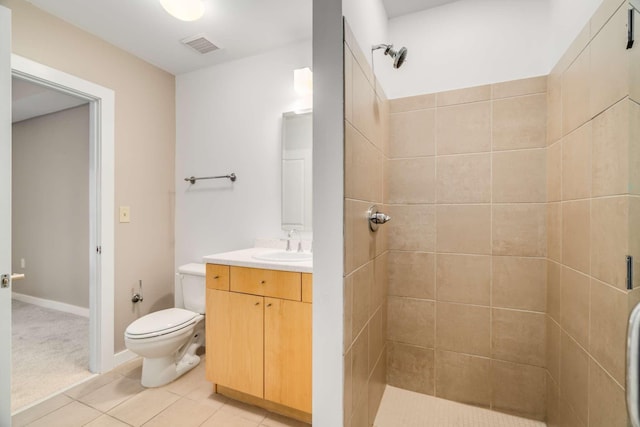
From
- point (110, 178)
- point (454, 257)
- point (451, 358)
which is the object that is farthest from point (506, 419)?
point (110, 178)

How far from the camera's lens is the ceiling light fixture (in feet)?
4.79

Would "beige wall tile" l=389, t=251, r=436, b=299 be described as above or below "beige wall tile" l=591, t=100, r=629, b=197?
below

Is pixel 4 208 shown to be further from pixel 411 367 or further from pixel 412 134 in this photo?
pixel 411 367

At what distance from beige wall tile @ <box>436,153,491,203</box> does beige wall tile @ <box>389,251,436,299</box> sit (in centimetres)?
39

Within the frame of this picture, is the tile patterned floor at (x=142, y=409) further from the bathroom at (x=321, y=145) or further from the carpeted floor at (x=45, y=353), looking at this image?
the bathroom at (x=321, y=145)

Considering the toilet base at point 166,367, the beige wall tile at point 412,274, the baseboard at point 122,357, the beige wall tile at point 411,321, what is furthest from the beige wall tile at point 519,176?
the baseboard at point 122,357

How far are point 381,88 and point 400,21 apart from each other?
1.88 ft

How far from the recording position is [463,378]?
163 centimetres

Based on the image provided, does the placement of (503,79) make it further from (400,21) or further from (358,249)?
(358,249)

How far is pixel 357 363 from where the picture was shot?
1226mm

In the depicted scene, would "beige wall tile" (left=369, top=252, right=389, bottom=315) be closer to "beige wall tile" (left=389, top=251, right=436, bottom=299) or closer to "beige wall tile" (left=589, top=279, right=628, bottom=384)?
"beige wall tile" (left=389, top=251, right=436, bottom=299)

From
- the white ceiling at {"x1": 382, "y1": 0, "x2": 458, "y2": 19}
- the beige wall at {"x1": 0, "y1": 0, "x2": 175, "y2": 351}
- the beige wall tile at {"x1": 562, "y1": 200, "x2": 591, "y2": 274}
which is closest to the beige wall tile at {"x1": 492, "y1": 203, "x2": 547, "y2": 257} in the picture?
the beige wall tile at {"x1": 562, "y1": 200, "x2": 591, "y2": 274}

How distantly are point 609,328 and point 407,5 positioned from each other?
1915 mm

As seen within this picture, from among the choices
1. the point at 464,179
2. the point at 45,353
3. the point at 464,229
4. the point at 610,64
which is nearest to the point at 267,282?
the point at 464,229
